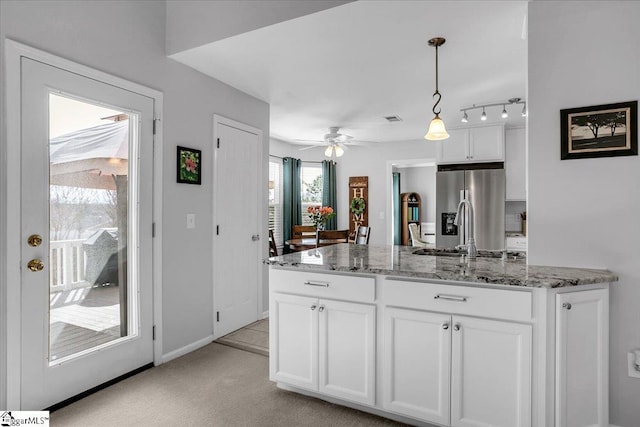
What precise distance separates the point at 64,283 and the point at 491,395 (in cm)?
248

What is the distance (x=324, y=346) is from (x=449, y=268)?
86 cm

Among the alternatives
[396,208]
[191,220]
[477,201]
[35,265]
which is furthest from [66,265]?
[396,208]

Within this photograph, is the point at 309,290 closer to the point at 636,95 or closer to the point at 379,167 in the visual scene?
the point at 636,95

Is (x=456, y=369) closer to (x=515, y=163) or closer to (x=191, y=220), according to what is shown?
(x=191, y=220)

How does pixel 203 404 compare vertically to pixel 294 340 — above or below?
below

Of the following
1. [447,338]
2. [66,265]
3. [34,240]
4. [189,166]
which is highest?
[189,166]

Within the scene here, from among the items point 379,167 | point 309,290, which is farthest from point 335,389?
point 379,167

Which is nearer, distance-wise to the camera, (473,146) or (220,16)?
(220,16)

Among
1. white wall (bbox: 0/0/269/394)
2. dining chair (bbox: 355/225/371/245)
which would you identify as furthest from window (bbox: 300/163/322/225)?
white wall (bbox: 0/0/269/394)

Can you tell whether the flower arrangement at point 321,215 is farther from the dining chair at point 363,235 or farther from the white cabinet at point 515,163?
the white cabinet at point 515,163

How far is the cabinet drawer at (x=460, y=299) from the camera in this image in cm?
172

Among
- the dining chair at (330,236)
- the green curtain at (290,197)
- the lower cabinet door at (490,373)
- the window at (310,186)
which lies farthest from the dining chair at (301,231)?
the lower cabinet door at (490,373)

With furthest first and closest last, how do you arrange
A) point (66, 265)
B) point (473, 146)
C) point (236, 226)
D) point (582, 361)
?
point (473, 146)
point (236, 226)
point (66, 265)
point (582, 361)

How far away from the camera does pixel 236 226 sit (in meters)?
3.69
